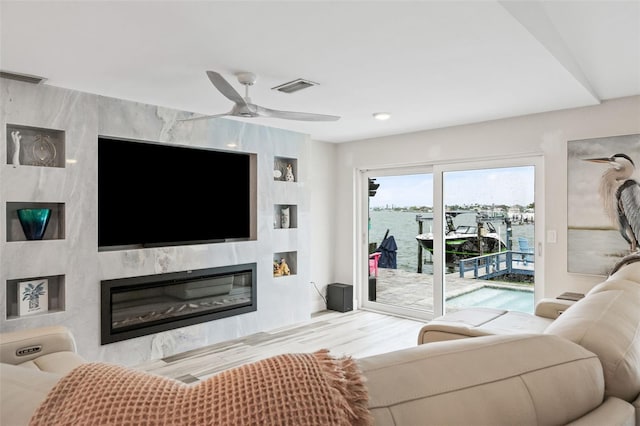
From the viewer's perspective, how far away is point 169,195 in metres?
3.97

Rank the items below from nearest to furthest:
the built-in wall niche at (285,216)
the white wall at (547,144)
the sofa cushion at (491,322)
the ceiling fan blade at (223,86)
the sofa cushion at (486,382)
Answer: the sofa cushion at (486,382) < the sofa cushion at (491,322) < the ceiling fan blade at (223,86) < the white wall at (547,144) < the built-in wall niche at (285,216)

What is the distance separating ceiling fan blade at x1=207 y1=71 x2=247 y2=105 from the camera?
8.12ft

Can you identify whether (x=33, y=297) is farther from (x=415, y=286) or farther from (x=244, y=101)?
(x=415, y=286)

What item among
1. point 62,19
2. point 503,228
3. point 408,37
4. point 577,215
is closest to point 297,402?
point 408,37

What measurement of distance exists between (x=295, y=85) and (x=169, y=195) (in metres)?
1.74

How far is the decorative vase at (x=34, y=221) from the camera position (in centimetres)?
306

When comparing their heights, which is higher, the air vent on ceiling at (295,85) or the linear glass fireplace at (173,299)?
the air vent on ceiling at (295,85)

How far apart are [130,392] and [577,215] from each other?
4194 millimetres

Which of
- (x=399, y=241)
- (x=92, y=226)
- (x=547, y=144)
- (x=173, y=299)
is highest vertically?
(x=547, y=144)

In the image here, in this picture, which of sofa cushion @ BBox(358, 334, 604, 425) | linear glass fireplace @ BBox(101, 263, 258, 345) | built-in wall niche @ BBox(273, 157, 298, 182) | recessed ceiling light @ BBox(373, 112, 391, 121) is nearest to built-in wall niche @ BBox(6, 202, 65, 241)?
linear glass fireplace @ BBox(101, 263, 258, 345)

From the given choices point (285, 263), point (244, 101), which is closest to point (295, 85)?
point (244, 101)

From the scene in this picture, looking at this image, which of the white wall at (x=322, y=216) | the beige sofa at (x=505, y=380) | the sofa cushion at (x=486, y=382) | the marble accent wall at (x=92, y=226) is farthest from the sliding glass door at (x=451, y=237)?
the sofa cushion at (x=486, y=382)

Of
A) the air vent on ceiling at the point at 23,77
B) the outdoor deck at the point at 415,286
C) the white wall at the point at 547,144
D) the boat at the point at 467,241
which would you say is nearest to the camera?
the air vent on ceiling at the point at 23,77

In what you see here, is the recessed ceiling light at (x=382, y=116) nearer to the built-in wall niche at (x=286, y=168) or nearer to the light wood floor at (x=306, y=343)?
the built-in wall niche at (x=286, y=168)
